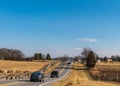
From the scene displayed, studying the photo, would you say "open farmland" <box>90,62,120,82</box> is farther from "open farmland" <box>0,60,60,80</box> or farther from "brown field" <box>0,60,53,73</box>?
"brown field" <box>0,60,53,73</box>

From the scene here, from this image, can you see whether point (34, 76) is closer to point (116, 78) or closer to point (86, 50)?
point (116, 78)

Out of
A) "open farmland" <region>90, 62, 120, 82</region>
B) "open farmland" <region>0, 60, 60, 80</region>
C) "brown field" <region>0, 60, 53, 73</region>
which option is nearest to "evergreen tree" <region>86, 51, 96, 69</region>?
"open farmland" <region>90, 62, 120, 82</region>

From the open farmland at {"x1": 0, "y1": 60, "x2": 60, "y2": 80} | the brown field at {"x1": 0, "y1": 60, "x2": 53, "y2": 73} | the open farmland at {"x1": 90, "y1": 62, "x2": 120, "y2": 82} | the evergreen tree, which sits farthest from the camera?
the evergreen tree

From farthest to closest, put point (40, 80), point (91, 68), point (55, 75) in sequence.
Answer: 1. point (91, 68)
2. point (55, 75)
3. point (40, 80)

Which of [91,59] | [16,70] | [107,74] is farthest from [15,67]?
[107,74]

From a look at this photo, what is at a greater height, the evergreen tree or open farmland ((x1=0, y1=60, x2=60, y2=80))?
the evergreen tree

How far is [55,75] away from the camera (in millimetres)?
79750

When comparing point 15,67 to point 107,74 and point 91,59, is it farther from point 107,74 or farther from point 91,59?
point 107,74

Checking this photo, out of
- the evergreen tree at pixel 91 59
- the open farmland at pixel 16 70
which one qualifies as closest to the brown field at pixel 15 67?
the open farmland at pixel 16 70

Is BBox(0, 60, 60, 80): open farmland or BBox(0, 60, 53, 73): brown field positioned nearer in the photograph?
BBox(0, 60, 60, 80): open farmland

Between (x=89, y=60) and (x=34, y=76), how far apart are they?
8246 cm

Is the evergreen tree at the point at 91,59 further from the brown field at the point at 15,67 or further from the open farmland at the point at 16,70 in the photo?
the brown field at the point at 15,67

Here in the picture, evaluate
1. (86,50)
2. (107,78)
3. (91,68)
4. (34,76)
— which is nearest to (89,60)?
(91,68)

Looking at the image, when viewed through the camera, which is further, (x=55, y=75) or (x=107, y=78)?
(x=55, y=75)
